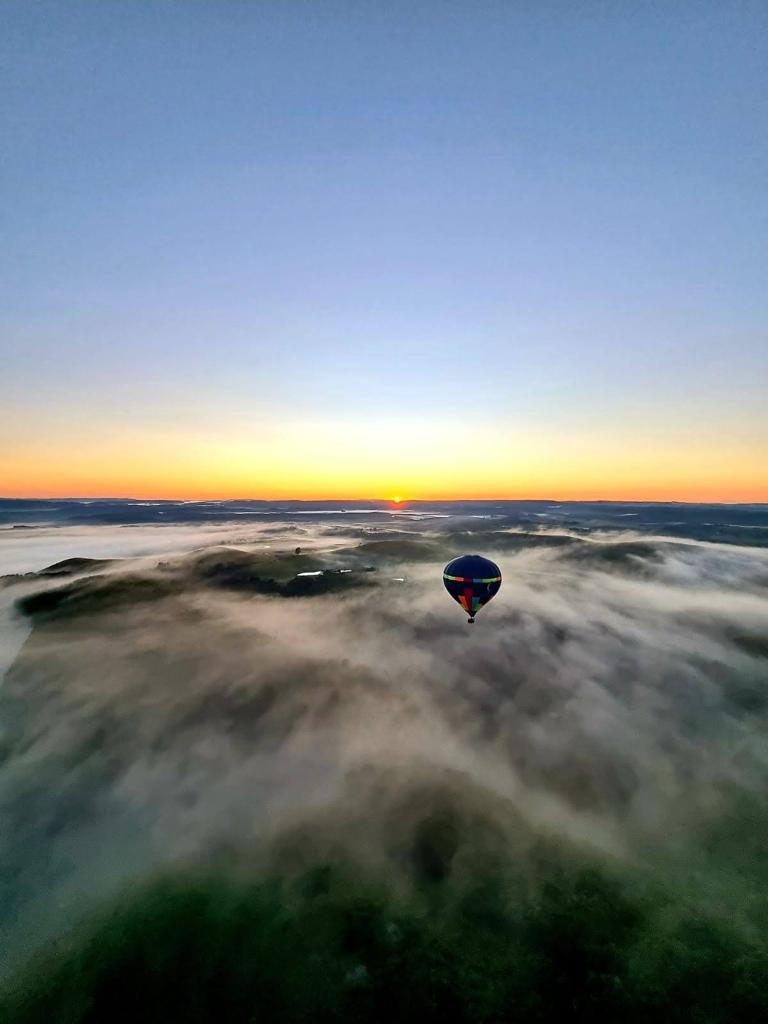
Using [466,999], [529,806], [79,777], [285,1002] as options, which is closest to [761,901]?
[529,806]

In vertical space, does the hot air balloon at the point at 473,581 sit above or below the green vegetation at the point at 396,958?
above

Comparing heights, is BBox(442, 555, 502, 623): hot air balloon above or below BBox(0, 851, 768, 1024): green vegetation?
above

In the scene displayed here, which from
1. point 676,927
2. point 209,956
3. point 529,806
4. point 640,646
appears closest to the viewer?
point 209,956

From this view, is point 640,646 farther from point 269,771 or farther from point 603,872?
point 269,771

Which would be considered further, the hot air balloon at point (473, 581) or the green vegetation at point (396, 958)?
the hot air balloon at point (473, 581)

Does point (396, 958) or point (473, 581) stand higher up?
point (473, 581)

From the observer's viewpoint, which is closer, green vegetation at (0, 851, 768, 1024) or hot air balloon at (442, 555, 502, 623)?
green vegetation at (0, 851, 768, 1024)

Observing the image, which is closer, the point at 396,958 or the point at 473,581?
the point at 396,958

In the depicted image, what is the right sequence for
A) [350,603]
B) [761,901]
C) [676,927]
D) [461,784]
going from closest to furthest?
1. [676,927]
2. [761,901]
3. [461,784]
4. [350,603]
